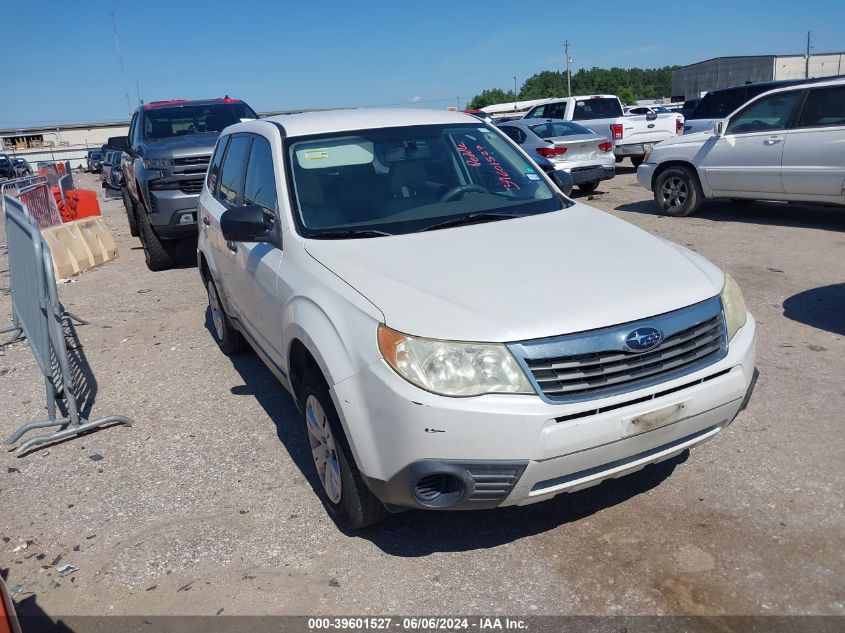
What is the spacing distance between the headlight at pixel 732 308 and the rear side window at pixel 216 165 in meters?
3.67

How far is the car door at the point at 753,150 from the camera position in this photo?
31.2 feet

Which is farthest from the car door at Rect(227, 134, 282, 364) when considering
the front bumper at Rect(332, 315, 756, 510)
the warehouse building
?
the warehouse building

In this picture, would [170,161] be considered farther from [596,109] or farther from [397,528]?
[596,109]

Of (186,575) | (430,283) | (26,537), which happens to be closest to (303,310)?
(430,283)

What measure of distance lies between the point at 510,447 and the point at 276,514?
1.50 m

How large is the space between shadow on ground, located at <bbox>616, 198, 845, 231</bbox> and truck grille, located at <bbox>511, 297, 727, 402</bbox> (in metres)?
7.82

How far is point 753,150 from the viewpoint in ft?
32.1

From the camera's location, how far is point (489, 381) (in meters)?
2.65

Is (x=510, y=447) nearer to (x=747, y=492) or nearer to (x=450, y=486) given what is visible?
(x=450, y=486)

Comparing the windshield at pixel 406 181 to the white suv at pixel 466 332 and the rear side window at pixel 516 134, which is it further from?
the rear side window at pixel 516 134

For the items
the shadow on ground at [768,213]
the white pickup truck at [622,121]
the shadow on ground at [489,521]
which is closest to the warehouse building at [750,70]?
the white pickup truck at [622,121]

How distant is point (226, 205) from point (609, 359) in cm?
320

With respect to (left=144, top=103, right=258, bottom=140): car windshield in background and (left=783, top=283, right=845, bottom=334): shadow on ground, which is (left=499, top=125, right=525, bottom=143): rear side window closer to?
(left=144, top=103, right=258, bottom=140): car windshield in background

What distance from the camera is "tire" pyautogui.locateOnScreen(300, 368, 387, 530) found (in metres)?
3.06
